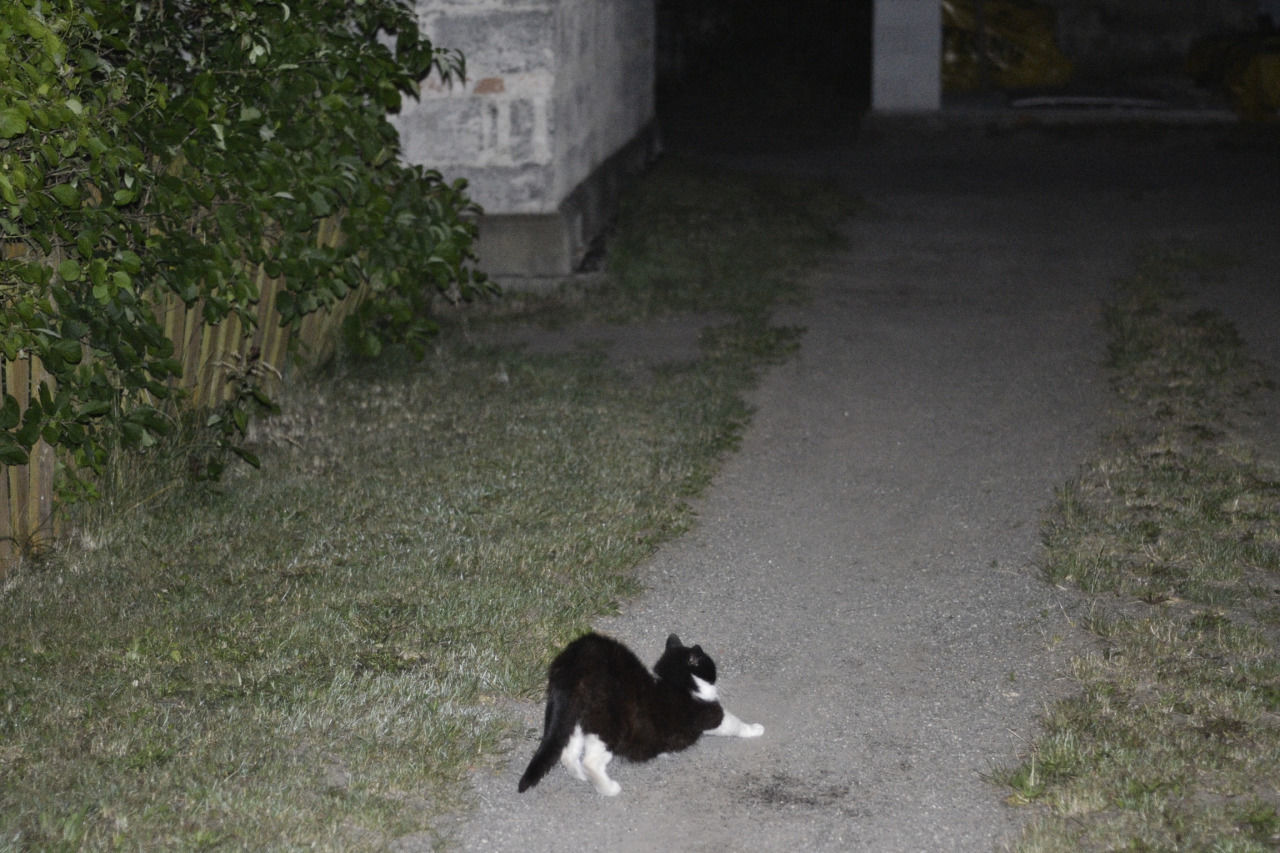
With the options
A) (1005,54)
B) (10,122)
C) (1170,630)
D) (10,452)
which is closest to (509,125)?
(10,452)

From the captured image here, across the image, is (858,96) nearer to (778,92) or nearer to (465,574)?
(778,92)

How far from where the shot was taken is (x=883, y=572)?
5648mm

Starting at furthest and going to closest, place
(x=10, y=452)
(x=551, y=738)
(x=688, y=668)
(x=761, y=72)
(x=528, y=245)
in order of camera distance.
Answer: (x=761, y=72) → (x=528, y=245) → (x=10, y=452) → (x=688, y=668) → (x=551, y=738)

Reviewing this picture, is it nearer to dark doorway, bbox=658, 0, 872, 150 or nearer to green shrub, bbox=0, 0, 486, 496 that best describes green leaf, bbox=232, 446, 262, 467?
green shrub, bbox=0, 0, 486, 496

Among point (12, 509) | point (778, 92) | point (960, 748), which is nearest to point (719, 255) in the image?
point (12, 509)

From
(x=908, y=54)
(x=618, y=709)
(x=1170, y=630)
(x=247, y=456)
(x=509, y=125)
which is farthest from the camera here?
(x=908, y=54)

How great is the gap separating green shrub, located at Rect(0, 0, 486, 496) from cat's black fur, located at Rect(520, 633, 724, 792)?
2.33 meters

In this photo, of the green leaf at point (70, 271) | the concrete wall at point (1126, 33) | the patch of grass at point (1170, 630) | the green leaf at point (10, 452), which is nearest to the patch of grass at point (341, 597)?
the green leaf at point (10, 452)

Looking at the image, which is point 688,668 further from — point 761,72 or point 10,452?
point 761,72

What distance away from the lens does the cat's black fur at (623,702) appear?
398 centimetres

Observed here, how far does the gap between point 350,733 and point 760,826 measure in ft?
4.05

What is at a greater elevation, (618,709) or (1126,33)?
(1126,33)

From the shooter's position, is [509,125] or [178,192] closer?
[178,192]

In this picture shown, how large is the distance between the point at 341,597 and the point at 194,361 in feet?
7.03
